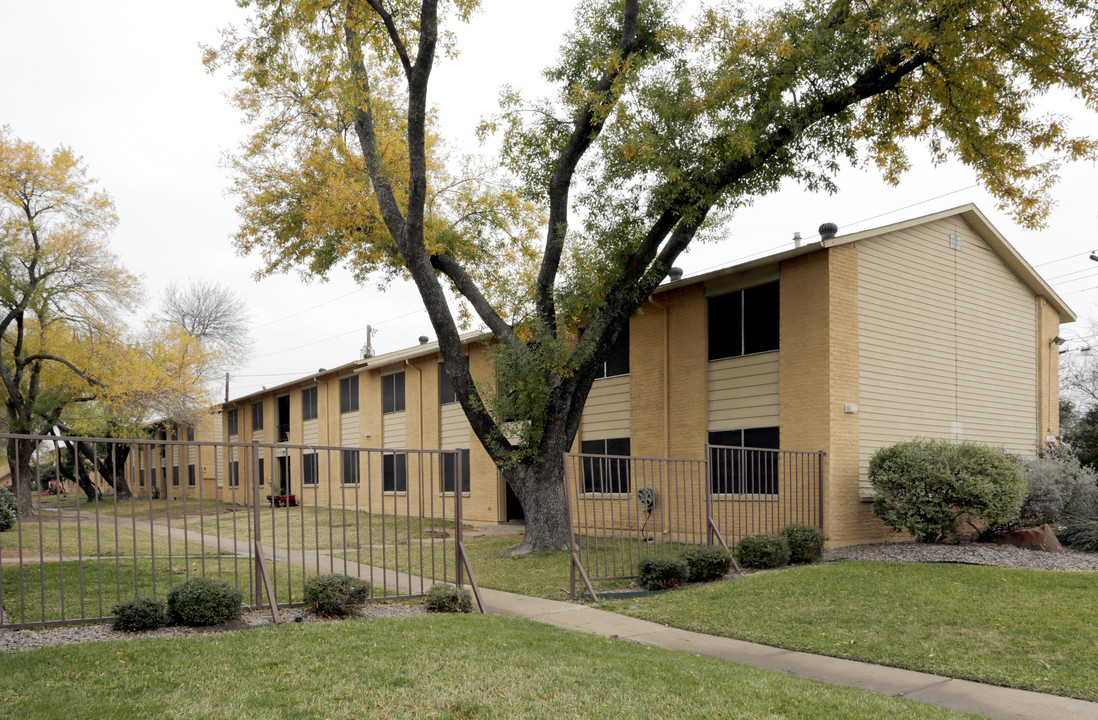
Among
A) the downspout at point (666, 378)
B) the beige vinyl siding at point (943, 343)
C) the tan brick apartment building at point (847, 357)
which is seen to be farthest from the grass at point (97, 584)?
the beige vinyl siding at point (943, 343)

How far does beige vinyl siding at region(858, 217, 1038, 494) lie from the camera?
16328 mm

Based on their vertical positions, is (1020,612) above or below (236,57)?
below

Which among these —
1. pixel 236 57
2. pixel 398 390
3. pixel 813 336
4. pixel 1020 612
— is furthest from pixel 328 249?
pixel 1020 612

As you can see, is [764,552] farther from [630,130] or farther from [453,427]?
[453,427]

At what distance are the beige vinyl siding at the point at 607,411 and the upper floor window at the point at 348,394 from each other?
1424cm

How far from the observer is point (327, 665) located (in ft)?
21.5

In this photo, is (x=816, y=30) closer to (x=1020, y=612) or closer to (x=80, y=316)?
(x=1020, y=612)

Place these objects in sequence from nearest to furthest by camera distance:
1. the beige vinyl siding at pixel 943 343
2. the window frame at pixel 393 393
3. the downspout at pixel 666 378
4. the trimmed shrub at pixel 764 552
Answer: the trimmed shrub at pixel 764 552, the beige vinyl siding at pixel 943 343, the downspout at pixel 666 378, the window frame at pixel 393 393

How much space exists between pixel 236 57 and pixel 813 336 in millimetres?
11627

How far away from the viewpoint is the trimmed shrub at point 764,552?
13195 mm

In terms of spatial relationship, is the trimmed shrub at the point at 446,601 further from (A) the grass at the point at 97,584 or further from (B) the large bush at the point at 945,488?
(B) the large bush at the point at 945,488

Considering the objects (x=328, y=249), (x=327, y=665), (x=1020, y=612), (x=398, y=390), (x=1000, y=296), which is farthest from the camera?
(x=398, y=390)

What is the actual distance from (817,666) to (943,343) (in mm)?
12260

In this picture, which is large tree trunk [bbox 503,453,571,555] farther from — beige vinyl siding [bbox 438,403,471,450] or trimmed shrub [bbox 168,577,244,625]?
beige vinyl siding [bbox 438,403,471,450]
